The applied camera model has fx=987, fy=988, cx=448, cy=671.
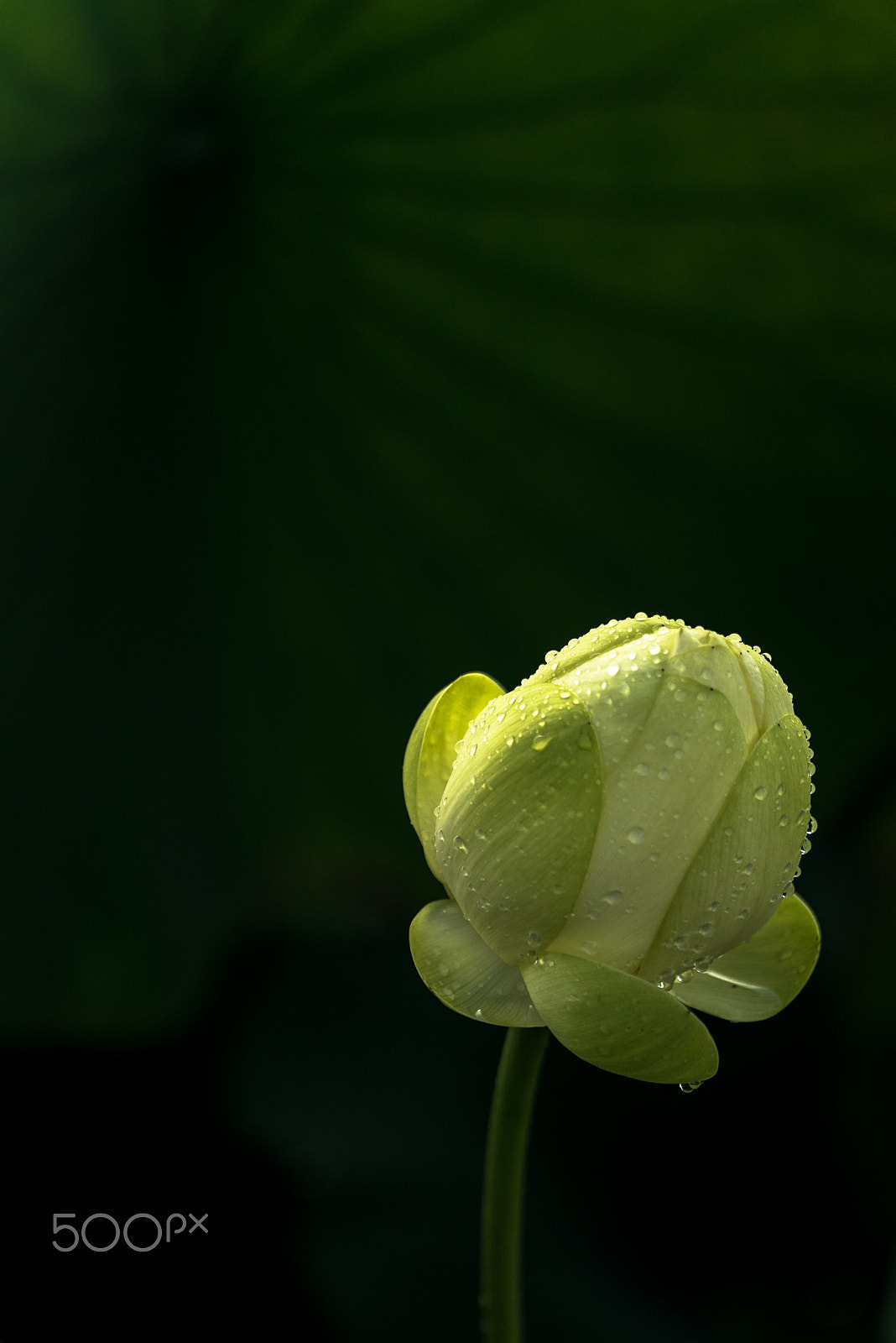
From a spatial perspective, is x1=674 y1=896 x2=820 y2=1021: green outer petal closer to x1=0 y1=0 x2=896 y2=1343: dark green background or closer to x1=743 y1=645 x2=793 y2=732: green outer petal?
x1=743 y1=645 x2=793 y2=732: green outer petal

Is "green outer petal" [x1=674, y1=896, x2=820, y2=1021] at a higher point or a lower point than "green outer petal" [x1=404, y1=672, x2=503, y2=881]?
lower

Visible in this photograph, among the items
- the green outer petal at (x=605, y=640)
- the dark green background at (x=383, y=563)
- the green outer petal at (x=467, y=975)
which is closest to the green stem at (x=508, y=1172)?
the green outer petal at (x=467, y=975)

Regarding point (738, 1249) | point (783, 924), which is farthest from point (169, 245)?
point (738, 1249)

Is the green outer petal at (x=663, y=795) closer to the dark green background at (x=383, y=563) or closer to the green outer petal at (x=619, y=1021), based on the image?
the green outer petal at (x=619, y=1021)

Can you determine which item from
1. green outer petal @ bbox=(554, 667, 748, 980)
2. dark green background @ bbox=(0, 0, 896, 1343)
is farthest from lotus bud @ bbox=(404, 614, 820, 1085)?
dark green background @ bbox=(0, 0, 896, 1343)

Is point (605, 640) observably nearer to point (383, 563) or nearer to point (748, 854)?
point (748, 854)

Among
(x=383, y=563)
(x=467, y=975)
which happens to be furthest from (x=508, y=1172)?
(x=383, y=563)

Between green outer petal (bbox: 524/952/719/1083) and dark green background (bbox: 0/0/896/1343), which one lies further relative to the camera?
dark green background (bbox: 0/0/896/1343)
